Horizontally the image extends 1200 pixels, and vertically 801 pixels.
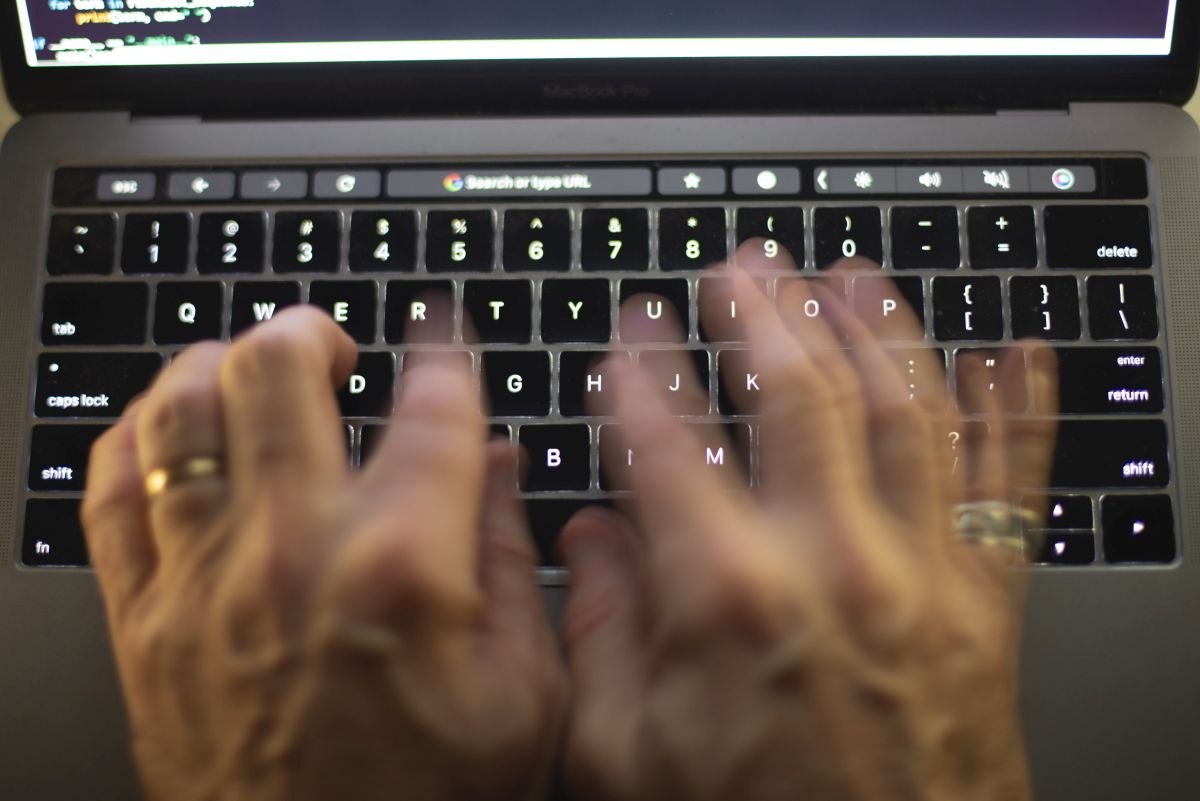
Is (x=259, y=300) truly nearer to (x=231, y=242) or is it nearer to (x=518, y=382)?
(x=231, y=242)

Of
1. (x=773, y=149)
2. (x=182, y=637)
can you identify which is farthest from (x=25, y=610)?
(x=773, y=149)

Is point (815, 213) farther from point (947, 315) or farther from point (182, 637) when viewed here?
point (182, 637)

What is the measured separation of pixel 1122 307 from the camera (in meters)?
0.60

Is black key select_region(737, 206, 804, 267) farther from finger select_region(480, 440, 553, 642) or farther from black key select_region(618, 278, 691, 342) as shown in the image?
finger select_region(480, 440, 553, 642)

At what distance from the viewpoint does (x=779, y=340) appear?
0.51 m

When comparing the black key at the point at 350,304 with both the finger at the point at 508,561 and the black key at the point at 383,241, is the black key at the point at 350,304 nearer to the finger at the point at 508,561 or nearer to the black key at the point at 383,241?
the black key at the point at 383,241

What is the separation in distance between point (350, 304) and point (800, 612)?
369mm

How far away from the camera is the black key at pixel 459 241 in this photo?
2.00 feet

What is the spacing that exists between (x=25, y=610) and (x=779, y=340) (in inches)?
20.4

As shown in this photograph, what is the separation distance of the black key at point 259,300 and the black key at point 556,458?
190mm

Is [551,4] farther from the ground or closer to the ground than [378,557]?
farther from the ground

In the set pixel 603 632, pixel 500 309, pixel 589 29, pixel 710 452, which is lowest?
pixel 603 632

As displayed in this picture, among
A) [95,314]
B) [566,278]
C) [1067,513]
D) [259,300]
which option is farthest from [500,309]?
[1067,513]

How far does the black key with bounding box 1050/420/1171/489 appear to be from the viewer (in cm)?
58
